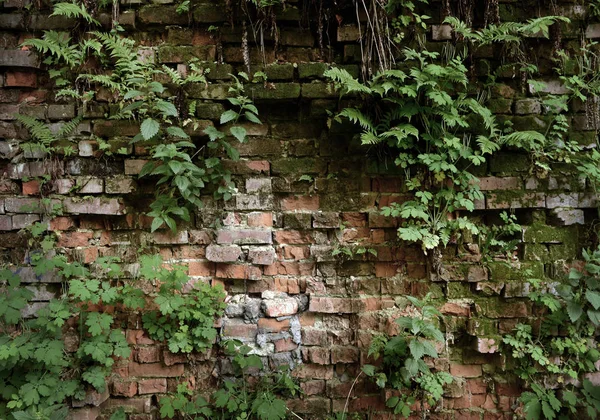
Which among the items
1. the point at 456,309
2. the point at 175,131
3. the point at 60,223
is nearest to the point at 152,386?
the point at 60,223

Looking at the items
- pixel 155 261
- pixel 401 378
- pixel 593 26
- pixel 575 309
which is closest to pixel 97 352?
pixel 155 261

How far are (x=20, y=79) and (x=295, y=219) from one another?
2.08 meters

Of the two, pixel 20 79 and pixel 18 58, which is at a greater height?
pixel 18 58

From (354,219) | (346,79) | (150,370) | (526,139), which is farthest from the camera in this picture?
(354,219)

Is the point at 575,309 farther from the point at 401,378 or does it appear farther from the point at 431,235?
the point at 401,378

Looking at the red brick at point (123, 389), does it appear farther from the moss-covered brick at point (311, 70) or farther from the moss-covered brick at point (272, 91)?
the moss-covered brick at point (311, 70)

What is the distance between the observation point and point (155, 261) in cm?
247

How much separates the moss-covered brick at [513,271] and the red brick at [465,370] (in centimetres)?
61

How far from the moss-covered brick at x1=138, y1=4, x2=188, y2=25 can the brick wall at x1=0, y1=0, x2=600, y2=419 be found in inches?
0.4

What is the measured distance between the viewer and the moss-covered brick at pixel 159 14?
263 cm

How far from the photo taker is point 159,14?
8.63 ft

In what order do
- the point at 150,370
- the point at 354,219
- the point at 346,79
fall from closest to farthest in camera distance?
the point at 346,79 < the point at 150,370 < the point at 354,219

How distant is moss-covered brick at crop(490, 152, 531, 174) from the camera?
2648mm

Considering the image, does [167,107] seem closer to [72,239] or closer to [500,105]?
[72,239]
